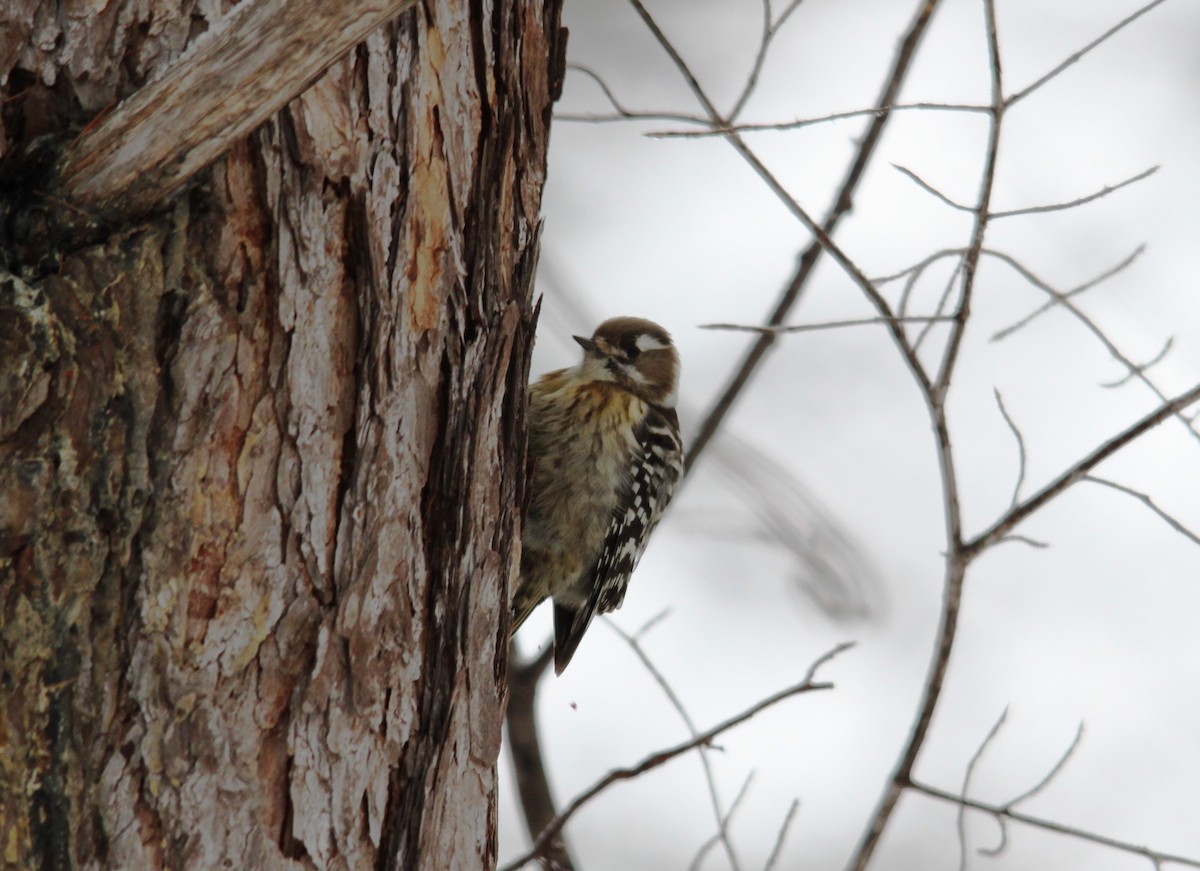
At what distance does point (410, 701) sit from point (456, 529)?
0.85 feet

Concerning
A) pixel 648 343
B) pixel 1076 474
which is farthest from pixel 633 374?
pixel 1076 474

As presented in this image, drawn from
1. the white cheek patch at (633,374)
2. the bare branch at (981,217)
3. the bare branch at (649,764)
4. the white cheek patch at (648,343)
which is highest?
the white cheek patch at (648,343)

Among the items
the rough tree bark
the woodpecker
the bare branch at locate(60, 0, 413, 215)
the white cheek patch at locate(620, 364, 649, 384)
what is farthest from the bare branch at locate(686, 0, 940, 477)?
the bare branch at locate(60, 0, 413, 215)

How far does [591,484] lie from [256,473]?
2.41 metres

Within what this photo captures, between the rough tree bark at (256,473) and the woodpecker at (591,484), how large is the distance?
199 centimetres

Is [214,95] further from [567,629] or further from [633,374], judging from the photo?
[633,374]

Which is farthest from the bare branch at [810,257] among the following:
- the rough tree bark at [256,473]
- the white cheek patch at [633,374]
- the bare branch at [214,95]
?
the bare branch at [214,95]

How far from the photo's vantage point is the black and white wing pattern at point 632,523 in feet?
13.1

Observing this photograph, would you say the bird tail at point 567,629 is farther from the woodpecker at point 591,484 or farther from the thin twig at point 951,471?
the thin twig at point 951,471

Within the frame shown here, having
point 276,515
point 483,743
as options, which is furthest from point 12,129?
→ point 483,743

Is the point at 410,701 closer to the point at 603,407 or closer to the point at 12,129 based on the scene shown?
the point at 12,129

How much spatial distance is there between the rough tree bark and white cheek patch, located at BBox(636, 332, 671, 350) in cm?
234

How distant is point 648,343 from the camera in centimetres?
438

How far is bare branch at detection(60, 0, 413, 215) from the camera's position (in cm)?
145
